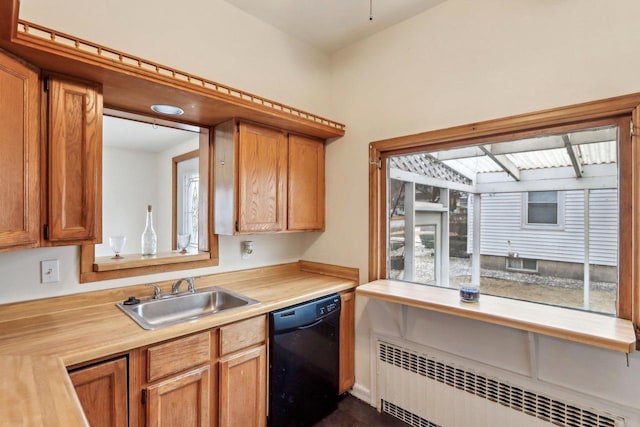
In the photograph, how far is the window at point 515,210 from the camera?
1608 millimetres

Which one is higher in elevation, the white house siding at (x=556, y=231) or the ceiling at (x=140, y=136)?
the ceiling at (x=140, y=136)

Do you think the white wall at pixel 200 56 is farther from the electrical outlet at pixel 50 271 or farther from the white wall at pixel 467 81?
the white wall at pixel 467 81

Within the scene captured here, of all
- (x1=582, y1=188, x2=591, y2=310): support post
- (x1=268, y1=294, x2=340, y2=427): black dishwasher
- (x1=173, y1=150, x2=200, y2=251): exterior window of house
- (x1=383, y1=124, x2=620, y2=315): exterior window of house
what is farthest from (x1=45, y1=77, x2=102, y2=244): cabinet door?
(x1=582, y1=188, x2=591, y2=310): support post

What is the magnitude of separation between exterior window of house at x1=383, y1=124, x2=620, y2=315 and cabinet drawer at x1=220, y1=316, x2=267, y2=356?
1132mm

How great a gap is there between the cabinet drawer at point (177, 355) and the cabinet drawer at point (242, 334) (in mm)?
85

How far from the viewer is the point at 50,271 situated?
5.29 feet

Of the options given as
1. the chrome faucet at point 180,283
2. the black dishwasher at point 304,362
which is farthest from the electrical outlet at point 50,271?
the black dishwasher at point 304,362

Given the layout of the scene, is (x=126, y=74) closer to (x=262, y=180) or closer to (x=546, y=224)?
(x=262, y=180)

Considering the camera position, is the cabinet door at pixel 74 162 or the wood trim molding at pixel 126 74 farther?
the cabinet door at pixel 74 162

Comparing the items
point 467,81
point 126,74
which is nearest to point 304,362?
point 126,74

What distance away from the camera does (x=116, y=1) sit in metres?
1.72

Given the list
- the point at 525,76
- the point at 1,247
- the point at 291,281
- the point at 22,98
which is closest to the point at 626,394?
the point at 525,76

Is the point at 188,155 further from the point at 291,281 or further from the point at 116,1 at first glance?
the point at 291,281

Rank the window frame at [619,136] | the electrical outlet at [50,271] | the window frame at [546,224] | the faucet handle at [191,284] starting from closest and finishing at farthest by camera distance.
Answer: the window frame at [619,136]
the electrical outlet at [50,271]
the window frame at [546,224]
the faucet handle at [191,284]
